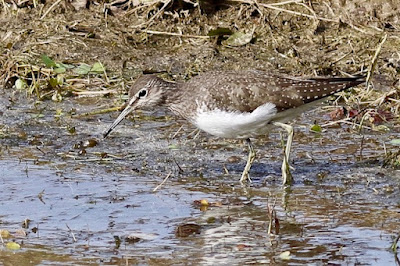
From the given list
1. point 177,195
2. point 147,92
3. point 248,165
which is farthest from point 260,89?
point 177,195

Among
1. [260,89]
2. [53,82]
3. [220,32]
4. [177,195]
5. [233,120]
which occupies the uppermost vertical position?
[260,89]

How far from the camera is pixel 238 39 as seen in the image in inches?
436

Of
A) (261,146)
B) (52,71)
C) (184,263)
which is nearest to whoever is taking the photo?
(184,263)

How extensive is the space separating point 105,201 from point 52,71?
373 centimetres

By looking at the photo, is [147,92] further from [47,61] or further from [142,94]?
[47,61]

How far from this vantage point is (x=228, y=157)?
8.55 m

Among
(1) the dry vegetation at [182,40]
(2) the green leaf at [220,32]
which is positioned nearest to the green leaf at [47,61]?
(1) the dry vegetation at [182,40]

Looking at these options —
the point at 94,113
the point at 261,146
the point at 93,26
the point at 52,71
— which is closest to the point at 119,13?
the point at 93,26

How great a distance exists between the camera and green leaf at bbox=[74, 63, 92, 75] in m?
10.7

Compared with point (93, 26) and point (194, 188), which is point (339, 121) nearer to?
point (194, 188)

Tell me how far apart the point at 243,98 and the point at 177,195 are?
1.06 m

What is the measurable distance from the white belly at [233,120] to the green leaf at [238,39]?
3298 millimetres

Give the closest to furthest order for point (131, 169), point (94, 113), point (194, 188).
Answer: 1. point (194, 188)
2. point (131, 169)
3. point (94, 113)

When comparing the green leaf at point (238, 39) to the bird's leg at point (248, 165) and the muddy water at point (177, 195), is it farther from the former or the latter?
the bird's leg at point (248, 165)
